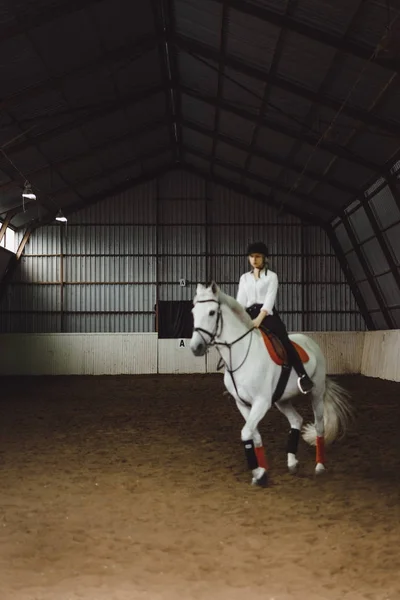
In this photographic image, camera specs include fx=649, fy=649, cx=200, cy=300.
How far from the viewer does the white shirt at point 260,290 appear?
7.05m

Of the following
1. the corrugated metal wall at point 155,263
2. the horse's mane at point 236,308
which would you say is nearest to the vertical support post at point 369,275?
the corrugated metal wall at point 155,263

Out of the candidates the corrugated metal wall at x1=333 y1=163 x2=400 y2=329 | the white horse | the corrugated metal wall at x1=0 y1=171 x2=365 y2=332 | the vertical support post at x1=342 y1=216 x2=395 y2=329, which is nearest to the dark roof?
the corrugated metal wall at x1=333 y1=163 x2=400 y2=329

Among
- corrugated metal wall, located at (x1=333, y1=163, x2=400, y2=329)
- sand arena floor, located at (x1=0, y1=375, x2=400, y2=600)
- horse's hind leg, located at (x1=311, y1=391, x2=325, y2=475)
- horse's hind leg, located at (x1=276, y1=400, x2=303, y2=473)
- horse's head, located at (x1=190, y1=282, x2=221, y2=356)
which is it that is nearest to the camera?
sand arena floor, located at (x1=0, y1=375, x2=400, y2=600)

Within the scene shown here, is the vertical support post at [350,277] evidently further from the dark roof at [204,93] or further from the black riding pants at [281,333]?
the black riding pants at [281,333]

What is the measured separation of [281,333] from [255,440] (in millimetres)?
1207

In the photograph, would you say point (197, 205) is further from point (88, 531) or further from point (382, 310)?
point (88, 531)

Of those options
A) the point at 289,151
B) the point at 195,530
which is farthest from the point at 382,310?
the point at 195,530

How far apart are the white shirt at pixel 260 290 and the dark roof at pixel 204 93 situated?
620 centimetres

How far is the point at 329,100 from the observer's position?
15797 millimetres

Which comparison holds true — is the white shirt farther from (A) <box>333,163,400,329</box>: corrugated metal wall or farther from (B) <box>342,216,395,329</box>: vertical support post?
(B) <box>342,216,395,329</box>: vertical support post

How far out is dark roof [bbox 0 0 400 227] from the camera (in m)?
13.1

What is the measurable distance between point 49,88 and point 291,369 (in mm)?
11719

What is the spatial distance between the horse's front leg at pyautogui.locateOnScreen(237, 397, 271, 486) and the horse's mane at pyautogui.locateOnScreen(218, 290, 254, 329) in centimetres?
82

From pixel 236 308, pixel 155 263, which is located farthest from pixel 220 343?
pixel 155 263
